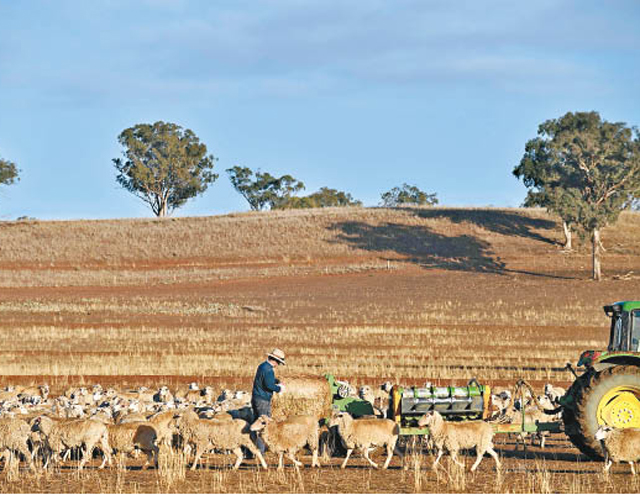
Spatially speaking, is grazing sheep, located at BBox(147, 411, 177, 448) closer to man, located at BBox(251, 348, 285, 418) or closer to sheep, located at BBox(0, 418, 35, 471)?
man, located at BBox(251, 348, 285, 418)

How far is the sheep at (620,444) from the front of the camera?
13570 millimetres

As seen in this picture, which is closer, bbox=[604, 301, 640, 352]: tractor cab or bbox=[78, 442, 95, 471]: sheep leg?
bbox=[78, 442, 95, 471]: sheep leg

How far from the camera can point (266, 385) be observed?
14.6 m

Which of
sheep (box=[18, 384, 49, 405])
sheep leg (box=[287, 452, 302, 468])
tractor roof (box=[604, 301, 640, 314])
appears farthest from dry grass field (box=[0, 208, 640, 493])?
tractor roof (box=[604, 301, 640, 314])

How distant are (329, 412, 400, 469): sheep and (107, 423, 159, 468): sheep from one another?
3.04 m

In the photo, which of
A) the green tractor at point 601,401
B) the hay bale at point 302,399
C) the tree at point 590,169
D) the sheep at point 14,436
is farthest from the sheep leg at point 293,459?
the tree at point 590,169

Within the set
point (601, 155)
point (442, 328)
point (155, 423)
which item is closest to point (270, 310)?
point (442, 328)

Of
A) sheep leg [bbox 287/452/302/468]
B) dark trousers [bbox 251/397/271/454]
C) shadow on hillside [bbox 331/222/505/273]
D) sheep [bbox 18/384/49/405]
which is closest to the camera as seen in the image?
sheep leg [bbox 287/452/302/468]

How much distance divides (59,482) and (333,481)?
3989mm

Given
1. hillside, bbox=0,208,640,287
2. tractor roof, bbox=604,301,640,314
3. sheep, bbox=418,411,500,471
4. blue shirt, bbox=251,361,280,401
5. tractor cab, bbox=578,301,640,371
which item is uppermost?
hillside, bbox=0,208,640,287

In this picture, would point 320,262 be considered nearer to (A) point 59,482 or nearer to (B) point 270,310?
(B) point 270,310

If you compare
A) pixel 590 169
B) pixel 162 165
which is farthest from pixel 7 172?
pixel 590 169

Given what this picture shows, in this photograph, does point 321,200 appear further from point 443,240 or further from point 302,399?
point 302,399

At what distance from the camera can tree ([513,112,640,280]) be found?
6825 cm
